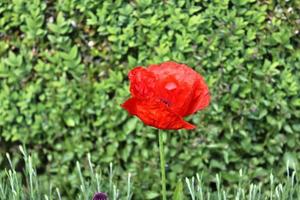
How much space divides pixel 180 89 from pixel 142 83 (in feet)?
0.34

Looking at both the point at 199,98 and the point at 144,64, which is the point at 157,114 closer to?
the point at 199,98

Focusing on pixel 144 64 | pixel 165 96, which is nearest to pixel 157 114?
pixel 165 96

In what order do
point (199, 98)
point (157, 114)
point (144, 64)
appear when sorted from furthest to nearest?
point (144, 64) < point (199, 98) < point (157, 114)

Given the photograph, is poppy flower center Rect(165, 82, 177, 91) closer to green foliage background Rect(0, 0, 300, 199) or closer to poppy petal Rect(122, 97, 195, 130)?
poppy petal Rect(122, 97, 195, 130)

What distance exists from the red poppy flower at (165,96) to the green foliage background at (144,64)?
55.6 inches

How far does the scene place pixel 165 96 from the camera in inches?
82.7

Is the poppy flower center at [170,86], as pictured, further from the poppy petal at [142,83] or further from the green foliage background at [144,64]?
the green foliage background at [144,64]

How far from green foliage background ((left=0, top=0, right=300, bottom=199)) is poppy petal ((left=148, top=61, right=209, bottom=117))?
1.38 meters

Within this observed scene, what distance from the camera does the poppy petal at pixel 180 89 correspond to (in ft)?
6.88

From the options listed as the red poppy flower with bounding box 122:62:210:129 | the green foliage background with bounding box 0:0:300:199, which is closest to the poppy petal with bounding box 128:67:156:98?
the red poppy flower with bounding box 122:62:210:129

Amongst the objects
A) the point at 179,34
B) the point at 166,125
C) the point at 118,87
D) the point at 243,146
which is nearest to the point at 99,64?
the point at 118,87

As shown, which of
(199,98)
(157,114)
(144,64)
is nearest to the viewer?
(157,114)

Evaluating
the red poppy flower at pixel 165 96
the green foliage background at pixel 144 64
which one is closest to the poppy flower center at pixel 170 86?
the red poppy flower at pixel 165 96

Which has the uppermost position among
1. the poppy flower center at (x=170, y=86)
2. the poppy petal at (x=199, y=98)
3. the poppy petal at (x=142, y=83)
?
the poppy petal at (x=142, y=83)
